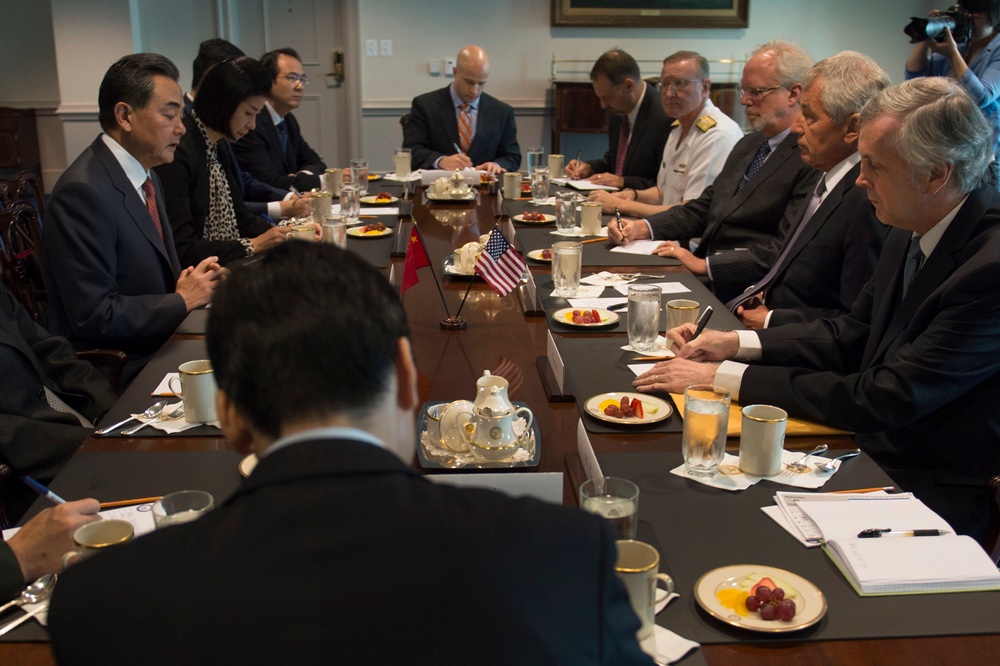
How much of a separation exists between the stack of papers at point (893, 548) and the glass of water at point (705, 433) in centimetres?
16

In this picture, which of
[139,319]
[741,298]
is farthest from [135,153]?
[741,298]

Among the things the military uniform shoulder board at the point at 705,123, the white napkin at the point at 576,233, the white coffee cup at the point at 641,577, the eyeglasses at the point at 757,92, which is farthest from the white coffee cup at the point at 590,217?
the white coffee cup at the point at 641,577

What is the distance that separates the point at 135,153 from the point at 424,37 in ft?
16.5

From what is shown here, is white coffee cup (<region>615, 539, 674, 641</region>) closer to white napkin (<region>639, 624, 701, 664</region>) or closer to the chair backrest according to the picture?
white napkin (<region>639, 624, 701, 664</region>)

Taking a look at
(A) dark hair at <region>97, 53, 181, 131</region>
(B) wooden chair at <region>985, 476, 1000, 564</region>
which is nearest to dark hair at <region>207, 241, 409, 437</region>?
(B) wooden chair at <region>985, 476, 1000, 564</region>

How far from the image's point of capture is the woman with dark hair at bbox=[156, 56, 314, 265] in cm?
335

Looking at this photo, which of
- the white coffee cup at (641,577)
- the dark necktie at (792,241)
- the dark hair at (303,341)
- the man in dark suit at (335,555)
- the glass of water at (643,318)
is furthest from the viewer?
the dark necktie at (792,241)

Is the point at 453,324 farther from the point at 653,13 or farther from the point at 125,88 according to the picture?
the point at 653,13

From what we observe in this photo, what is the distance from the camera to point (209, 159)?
3.57 meters

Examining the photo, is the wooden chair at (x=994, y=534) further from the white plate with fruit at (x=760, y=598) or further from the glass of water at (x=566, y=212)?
the glass of water at (x=566, y=212)

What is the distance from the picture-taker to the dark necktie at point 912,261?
2.06 m

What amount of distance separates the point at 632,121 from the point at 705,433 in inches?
151

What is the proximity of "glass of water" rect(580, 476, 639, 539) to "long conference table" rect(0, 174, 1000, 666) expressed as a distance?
0.09m

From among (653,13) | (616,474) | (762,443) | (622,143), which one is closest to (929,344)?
(762,443)
